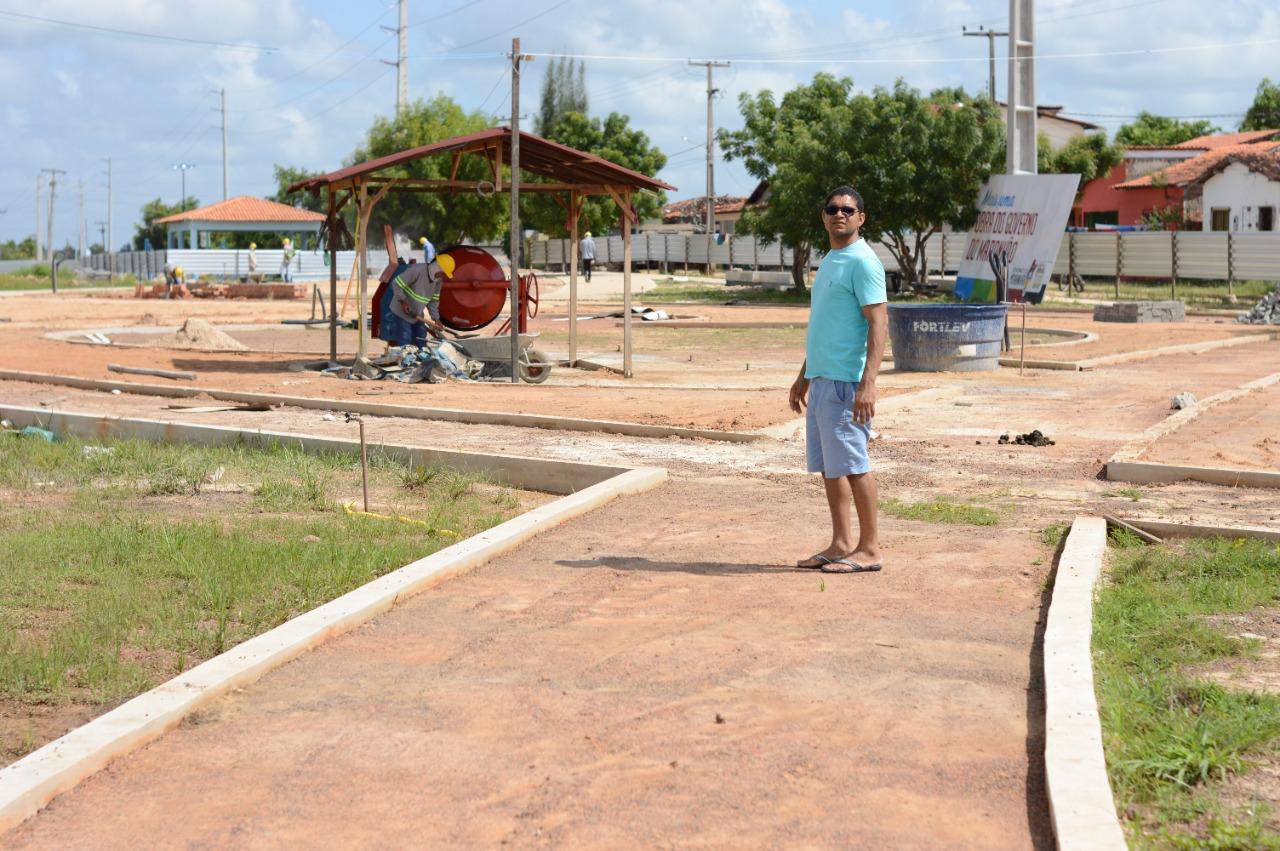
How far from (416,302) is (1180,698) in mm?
14970

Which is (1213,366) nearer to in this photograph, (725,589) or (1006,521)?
(1006,521)

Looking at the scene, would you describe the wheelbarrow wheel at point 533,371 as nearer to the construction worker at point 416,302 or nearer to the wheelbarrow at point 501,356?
the wheelbarrow at point 501,356

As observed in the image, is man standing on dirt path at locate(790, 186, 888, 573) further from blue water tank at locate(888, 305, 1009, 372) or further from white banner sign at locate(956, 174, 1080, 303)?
white banner sign at locate(956, 174, 1080, 303)

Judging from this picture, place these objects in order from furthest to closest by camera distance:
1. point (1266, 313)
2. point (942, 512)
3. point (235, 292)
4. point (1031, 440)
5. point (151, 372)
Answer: point (235, 292) → point (1266, 313) → point (151, 372) → point (1031, 440) → point (942, 512)

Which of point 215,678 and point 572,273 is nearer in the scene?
point 215,678

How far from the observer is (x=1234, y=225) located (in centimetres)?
5494

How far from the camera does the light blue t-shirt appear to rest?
23.4 feet

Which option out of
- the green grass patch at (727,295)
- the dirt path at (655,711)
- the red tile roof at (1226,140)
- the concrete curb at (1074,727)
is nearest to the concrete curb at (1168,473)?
the dirt path at (655,711)

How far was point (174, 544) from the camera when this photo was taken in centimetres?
812

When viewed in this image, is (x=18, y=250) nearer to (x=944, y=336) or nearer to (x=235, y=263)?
(x=235, y=263)

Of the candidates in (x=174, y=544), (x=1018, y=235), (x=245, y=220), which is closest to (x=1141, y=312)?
(x=1018, y=235)

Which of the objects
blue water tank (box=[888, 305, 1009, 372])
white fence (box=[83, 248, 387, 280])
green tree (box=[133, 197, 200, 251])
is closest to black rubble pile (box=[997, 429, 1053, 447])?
blue water tank (box=[888, 305, 1009, 372])

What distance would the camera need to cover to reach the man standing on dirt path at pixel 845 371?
7113mm

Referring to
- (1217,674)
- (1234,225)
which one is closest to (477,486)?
(1217,674)
